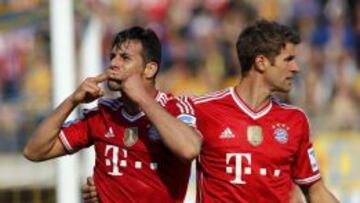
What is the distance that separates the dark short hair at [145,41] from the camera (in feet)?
22.8

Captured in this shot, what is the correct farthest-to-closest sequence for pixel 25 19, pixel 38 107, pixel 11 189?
pixel 38 107 < pixel 11 189 < pixel 25 19

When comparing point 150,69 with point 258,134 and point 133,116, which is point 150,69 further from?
point 258,134

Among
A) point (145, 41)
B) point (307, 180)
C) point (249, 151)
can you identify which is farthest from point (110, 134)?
point (307, 180)

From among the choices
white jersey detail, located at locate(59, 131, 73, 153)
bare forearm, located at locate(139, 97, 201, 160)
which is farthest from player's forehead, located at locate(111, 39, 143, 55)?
white jersey detail, located at locate(59, 131, 73, 153)

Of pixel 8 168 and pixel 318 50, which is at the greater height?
pixel 318 50

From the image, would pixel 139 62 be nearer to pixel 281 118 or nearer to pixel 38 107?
pixel 281 118

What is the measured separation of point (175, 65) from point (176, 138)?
9.92m

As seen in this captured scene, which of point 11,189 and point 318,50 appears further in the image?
point 318,50

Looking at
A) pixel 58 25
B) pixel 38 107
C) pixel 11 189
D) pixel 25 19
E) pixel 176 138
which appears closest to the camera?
pixel 176 138

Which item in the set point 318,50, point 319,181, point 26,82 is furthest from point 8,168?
point 319,181

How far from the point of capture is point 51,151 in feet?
23.4

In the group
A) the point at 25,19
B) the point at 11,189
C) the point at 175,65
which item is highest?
the point at 25,19

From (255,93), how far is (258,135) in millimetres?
267

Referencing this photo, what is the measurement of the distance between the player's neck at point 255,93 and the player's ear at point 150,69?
2.53ft
